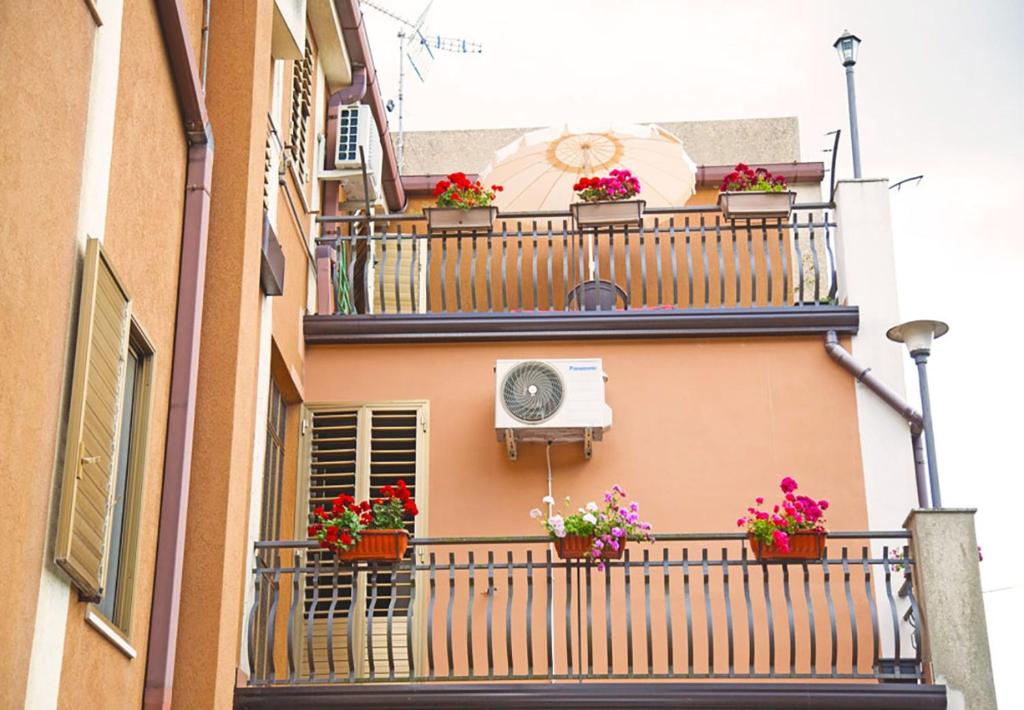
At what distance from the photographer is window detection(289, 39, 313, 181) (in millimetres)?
11312

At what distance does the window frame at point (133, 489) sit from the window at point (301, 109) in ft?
13.1

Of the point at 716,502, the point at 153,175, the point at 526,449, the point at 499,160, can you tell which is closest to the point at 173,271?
the point at 153,175

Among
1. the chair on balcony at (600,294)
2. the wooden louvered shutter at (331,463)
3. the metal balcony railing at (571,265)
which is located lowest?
the wooden louvered shutter at (331,463)

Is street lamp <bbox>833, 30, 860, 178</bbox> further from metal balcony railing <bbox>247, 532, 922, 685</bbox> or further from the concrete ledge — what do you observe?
the concrete ledge

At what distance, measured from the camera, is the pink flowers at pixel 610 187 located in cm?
1200

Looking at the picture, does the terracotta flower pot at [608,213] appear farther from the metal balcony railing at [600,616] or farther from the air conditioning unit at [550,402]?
the metal balcony railing at [600,616]

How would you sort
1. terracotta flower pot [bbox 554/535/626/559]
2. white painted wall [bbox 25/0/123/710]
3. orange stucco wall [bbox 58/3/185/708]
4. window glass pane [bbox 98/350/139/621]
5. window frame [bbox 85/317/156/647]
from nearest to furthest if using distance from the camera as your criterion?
white painted wall [bbox 25/0/123/710], orange stucco wall [bbox 58/3/185/708], window glass pane [bbox 98/350/139/621], window frame [bbox 85/317/156/647], terracotta flower pot [bbox 554/535/626/559]

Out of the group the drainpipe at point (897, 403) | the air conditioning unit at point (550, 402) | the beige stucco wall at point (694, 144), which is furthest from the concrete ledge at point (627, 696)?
the beige stucco wall at point (694, 144)

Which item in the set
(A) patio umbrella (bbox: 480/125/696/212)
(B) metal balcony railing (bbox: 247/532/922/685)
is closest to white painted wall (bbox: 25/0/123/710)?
(B) metal balcony railing (bbox: 247/532/922/685)

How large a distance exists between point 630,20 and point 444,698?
14.3 meters

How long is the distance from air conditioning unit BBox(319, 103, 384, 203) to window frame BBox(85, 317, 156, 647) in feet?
15.9

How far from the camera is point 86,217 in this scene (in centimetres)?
616

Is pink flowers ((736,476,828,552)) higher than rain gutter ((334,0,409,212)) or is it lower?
lower

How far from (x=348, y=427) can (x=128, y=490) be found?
4.18 metres
